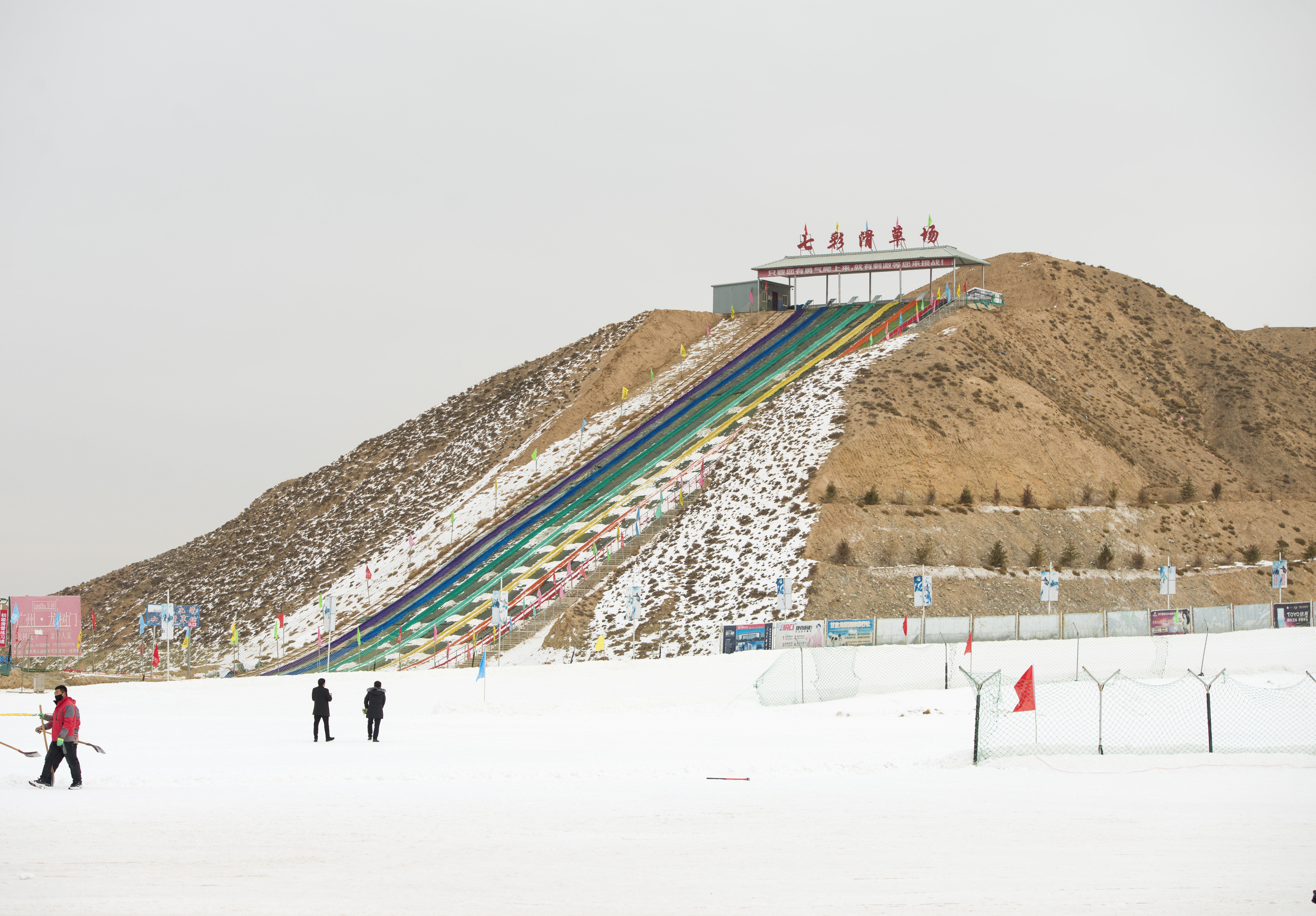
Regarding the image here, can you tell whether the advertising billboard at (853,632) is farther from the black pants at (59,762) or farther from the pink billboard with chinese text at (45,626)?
the pink billboard with chinese text at (45,626)

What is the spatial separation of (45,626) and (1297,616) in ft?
158

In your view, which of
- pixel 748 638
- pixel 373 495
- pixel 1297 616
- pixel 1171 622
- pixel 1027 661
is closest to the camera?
pixel 1027 661

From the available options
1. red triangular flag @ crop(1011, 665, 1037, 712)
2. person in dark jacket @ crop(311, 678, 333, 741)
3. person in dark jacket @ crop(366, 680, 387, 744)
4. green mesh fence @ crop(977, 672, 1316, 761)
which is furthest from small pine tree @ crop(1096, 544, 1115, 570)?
person in dark jacket @ crop(311, 678, 333, 741)

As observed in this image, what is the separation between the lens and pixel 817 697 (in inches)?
1094

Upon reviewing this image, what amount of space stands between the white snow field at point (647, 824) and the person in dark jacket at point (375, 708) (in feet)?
1.87

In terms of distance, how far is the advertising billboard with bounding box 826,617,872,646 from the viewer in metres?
34.3

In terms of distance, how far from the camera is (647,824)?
14.7 metres

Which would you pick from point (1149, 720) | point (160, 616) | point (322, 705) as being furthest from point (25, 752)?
point (160, 616)

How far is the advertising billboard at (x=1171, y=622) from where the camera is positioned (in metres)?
36.5

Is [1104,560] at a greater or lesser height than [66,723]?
greater

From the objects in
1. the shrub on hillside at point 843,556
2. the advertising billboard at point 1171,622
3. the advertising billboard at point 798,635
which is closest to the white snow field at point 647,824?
the advertising billboard at point 798,635

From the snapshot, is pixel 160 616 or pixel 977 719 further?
pixel 160 616

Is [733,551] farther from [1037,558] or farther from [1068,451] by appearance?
[1068,451]

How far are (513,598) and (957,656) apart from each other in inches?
741
